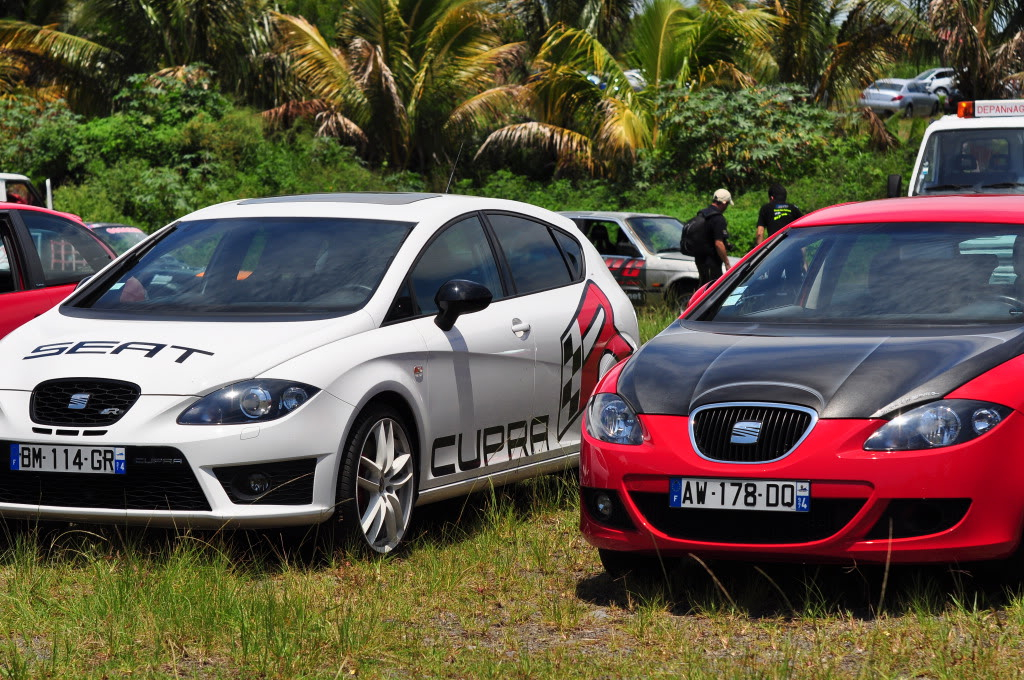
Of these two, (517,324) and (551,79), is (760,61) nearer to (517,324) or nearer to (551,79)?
(551,79)

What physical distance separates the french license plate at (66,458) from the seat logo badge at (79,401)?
0.15 m

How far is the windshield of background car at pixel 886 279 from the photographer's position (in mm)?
5531

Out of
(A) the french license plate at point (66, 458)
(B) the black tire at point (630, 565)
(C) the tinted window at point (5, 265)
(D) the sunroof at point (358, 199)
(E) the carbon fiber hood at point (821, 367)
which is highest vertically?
(D) the sunroof at point (358, 199)

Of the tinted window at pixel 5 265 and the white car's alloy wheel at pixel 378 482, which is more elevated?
the tinted window at pixel 5 265

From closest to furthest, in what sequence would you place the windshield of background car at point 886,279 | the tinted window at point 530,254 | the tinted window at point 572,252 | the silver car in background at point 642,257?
the windshield of background car at point 886,279, the tinted window at point 530,254, the tinted window at point 572,252, the silver car in background at point 642,257

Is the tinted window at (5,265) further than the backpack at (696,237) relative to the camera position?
No

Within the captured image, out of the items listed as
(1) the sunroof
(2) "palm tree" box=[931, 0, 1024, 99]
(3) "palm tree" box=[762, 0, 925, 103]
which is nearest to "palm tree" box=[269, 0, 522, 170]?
(3) "palm tree" box=[762, 0, 925, 103]

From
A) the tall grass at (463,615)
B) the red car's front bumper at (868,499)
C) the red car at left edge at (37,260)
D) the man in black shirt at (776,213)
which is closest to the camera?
the tall grass at (463,615)

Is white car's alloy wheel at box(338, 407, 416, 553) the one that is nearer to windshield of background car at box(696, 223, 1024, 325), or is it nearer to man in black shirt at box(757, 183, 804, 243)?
windshield of background car at box(696, 223, 1024, 325)

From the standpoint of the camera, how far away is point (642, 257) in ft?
59.2

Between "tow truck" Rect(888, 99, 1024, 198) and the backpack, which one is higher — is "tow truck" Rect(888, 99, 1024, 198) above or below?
above

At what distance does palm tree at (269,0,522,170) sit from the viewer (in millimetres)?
29688

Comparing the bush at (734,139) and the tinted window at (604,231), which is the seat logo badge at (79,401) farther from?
the bush at (734,139)

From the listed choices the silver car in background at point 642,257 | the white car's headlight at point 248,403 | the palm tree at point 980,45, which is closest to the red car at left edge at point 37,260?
the white car's headlight at point 248,403
